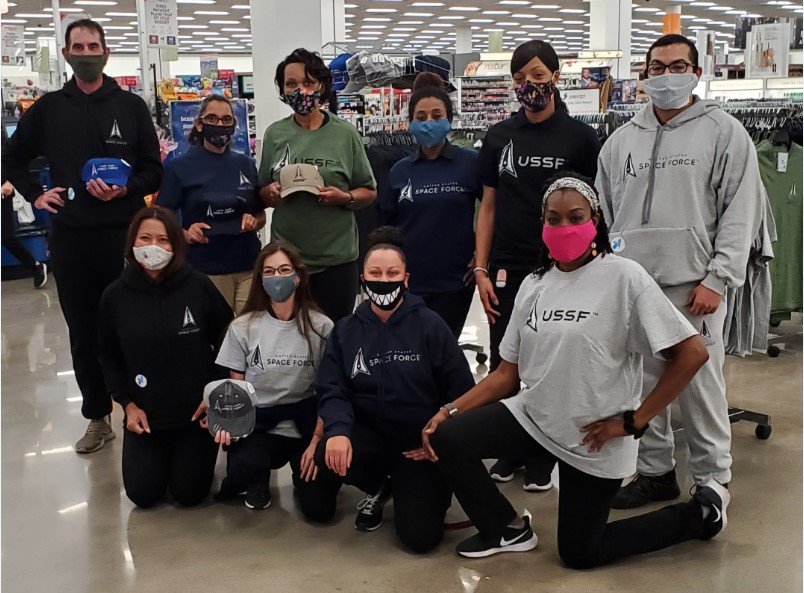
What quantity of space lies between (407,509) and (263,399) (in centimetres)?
76

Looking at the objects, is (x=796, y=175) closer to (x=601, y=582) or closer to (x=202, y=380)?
(x=601, y=582)

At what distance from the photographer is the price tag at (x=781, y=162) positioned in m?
4.95

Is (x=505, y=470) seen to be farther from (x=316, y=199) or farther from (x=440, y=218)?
(x=316, y=199)

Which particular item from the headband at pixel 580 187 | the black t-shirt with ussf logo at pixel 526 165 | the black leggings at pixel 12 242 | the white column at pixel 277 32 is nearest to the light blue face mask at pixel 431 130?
the black t-shirt with ussf logo at pixel 526 165

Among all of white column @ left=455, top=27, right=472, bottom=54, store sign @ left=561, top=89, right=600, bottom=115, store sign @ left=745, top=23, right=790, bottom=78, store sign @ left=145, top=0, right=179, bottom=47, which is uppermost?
white column @ left=455, top=27, right=472, bottom=54

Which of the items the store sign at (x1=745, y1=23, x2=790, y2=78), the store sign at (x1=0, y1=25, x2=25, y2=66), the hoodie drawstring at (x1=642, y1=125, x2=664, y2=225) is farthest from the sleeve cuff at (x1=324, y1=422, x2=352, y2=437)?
the store sign at (x1=0, y1=25, x2=25, y2=66)

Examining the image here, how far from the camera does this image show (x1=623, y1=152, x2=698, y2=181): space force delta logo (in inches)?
118

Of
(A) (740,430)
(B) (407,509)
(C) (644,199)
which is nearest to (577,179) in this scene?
(C) (644,199)

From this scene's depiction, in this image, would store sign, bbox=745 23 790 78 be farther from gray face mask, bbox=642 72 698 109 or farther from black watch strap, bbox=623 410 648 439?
black watch strap, bbox=623 410 648 439

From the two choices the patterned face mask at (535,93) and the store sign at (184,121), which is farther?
the store sign at (184,121)

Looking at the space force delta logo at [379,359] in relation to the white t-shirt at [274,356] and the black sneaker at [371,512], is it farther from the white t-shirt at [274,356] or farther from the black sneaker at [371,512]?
the black sneaker at [371,512]

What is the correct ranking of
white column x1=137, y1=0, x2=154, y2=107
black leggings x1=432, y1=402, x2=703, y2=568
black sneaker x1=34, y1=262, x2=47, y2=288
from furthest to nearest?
black sneaker x1=34, y1=262, x2=47, y2=288 → white column x1=137, y1=0, x2=154, y2=107 → black leggings x1=432, y1=402, x2=703, y2=568

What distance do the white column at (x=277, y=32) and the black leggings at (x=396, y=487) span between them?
423cm

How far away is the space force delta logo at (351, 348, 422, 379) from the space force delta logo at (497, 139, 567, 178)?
0.78 metres
